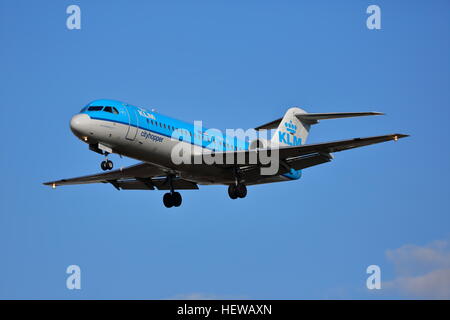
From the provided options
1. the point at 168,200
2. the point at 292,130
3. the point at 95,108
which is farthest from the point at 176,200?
the point at 95,108

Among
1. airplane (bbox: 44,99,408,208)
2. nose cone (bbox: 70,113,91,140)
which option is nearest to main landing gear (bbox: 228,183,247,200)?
airplane (bbox: 44,99,408,208)

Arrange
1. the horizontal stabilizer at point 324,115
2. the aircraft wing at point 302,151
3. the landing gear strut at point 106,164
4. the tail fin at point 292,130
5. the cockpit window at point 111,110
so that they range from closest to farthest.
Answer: the landing gear strut at point 106,164, the cockpit window at point 111,110, the aircraft wing at point 302,151, the horizontal stabilizer at point 324,115, the tail fin at point 292,130

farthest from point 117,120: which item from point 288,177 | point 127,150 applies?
point 288,177

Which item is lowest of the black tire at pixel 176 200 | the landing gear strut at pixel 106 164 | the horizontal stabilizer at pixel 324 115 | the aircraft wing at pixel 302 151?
the black tire at pixel 176 200

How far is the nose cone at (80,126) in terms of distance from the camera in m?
28.5

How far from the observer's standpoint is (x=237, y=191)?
32.8 metres

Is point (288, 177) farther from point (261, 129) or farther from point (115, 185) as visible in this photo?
point (115, 185)

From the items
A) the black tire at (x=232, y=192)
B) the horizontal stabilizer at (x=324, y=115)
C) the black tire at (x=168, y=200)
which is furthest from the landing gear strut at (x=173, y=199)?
the horizontal stabilizer at (x=324, y=115)

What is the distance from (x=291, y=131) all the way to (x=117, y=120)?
10.5 m

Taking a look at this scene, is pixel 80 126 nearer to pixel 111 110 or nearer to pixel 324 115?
pixel 111 110

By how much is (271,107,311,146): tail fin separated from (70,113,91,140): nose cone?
33.8 feet

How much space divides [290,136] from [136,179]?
7542 millimetres

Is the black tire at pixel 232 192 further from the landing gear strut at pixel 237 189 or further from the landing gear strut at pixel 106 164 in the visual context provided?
the landing gear strut at pixel 106 164

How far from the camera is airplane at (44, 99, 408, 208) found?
96.0ft
